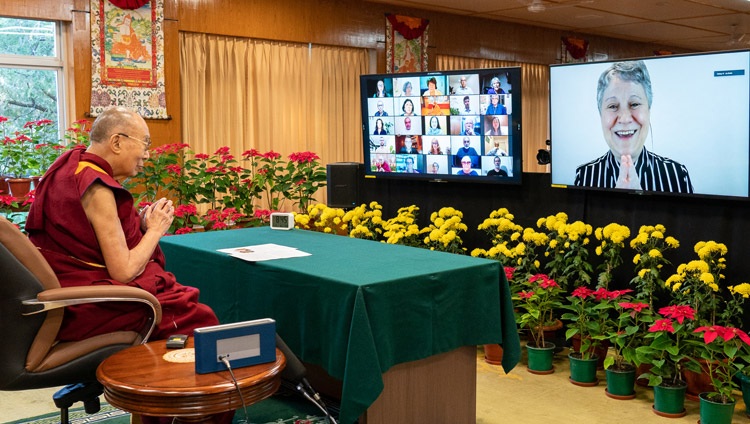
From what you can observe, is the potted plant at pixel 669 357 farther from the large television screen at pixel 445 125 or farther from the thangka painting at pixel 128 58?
the thangka painting at pixel 128 58

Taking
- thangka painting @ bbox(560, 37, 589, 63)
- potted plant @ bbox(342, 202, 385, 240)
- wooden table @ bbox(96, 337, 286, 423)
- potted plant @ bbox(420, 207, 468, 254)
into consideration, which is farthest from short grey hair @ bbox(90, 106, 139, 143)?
thangka painting @ bbox(560, 37, 589, 63)

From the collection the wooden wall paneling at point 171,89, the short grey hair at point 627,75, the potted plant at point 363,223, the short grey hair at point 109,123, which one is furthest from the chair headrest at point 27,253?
the wooden wall paneling at point 171,89

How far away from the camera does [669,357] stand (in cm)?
362

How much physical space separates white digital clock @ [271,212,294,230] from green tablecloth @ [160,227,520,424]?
23.1 inches

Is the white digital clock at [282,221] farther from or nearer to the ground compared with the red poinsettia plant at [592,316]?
farther from the ground

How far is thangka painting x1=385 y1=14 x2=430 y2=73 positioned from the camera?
858cm

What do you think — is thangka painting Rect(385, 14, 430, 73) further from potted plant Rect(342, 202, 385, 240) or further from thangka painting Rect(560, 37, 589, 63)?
potted plant Rect(342, 202, 385, 240)

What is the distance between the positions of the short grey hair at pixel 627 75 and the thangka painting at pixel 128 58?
3.81m

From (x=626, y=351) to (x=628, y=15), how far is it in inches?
273

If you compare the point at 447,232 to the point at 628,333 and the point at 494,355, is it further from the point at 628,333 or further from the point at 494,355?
the point at 628,333

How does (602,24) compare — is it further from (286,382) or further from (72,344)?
(72,344)

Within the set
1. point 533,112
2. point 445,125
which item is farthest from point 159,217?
point 533,112

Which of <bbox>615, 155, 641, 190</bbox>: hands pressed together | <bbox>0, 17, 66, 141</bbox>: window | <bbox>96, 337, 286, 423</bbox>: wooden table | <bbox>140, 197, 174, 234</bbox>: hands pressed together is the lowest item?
<bbox>96, 337, 286, 423</bbox>: wooden table

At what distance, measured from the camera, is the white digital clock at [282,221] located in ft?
13.0
